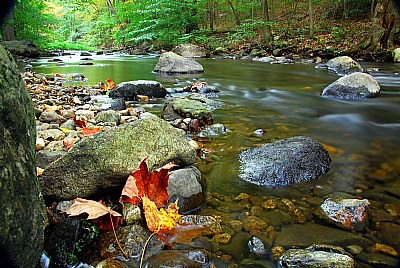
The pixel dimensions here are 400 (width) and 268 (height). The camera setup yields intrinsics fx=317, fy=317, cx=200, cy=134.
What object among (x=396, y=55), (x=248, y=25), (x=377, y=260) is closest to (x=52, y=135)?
(x=377, y=260)

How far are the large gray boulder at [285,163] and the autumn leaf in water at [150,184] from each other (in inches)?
42.6

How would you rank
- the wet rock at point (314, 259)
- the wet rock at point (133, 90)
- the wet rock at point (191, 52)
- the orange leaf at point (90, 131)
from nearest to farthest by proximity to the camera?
1. the wet rock at point (314, 259)
2. the orange leaf at point (90, 131)
3. the wet rock at point (133, 90)
4. the wet rock at point (191, 52)

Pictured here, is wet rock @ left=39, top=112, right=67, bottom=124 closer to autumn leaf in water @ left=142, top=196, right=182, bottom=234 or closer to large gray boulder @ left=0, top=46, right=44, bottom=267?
autumn leaf in water @ left=142, top=196, right=182, bottom=234

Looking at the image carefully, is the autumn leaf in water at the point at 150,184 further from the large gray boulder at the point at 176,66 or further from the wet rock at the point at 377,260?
the large gray boulder at the point at 176,66

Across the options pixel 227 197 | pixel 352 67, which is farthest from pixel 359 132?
pixel 352 67

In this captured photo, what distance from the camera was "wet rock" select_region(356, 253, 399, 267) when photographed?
1.95m

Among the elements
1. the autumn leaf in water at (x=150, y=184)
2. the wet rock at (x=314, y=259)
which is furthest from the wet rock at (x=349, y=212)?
the autumn leaf in water at (x=150, y=184)

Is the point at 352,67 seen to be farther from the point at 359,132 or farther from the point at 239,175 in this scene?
the point at 239,175

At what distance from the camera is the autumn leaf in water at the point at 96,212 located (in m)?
2.02

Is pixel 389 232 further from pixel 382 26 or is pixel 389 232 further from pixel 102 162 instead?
pixel 382 26

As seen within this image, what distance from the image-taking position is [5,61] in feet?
4.86

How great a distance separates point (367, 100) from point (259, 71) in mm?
6293

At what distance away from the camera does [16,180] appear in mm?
1323

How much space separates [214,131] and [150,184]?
8.22 ft
